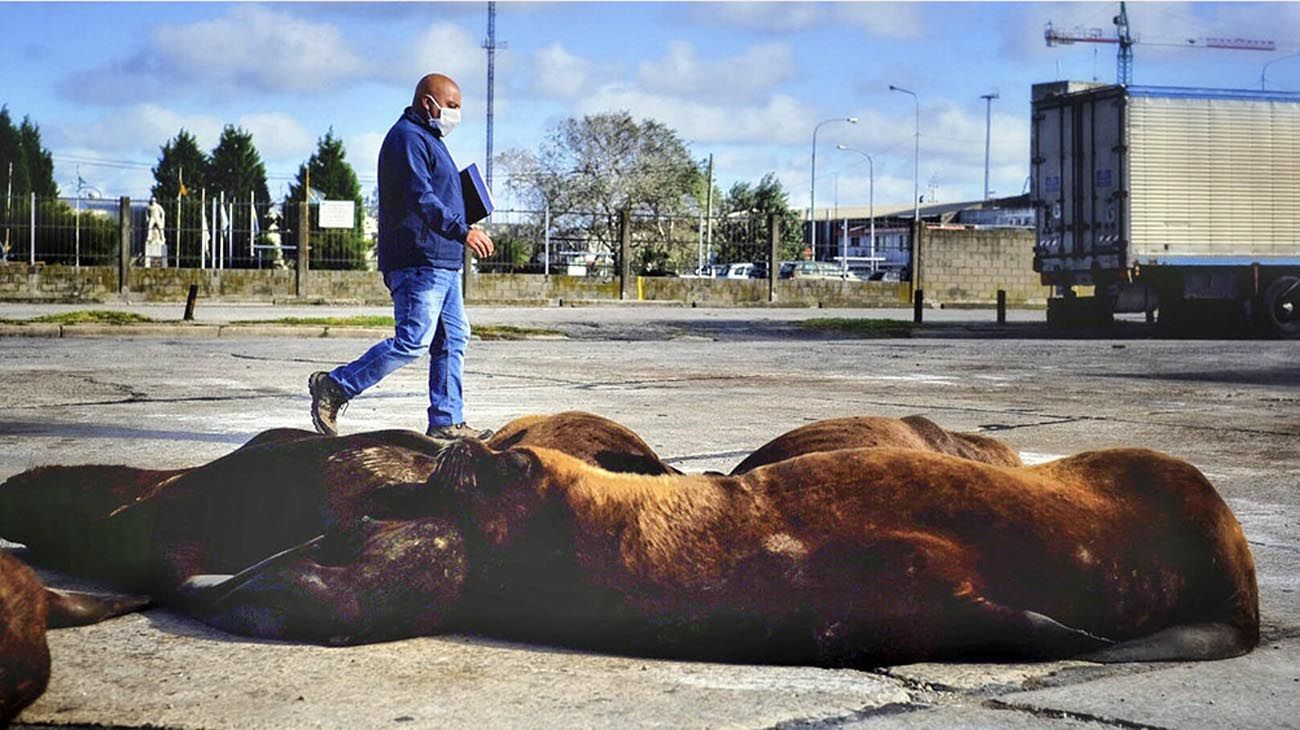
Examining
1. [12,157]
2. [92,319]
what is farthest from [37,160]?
[92,319]

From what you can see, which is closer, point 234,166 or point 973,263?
point 973,263

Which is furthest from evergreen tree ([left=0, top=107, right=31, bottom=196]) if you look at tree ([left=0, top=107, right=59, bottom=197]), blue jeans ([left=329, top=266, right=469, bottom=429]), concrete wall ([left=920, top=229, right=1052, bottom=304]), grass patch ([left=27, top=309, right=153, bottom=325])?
blue jeans ([left=329, top=266, right=469, bottom=429])

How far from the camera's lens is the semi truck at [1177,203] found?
23.4 metres

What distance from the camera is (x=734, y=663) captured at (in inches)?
119

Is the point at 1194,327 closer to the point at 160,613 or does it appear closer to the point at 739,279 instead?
the point at 739,279

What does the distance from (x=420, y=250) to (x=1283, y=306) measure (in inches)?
767

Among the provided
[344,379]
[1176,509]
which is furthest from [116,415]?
[1176,509]

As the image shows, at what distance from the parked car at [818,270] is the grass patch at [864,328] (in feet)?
53.8

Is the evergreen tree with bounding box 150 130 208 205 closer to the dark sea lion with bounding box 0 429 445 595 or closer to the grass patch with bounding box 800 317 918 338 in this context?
the grass patch with bounding box 800 317 918 338

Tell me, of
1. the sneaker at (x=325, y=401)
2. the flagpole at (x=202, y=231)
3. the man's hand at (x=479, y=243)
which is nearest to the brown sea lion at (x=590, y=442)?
the man's hand at (x=479, y=243)

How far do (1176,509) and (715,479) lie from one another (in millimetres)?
904

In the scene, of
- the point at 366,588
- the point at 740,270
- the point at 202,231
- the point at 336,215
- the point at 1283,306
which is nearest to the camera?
the point at 366,588

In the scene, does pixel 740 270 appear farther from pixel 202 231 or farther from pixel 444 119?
pixel 444 119

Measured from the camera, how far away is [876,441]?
11.1 feet
